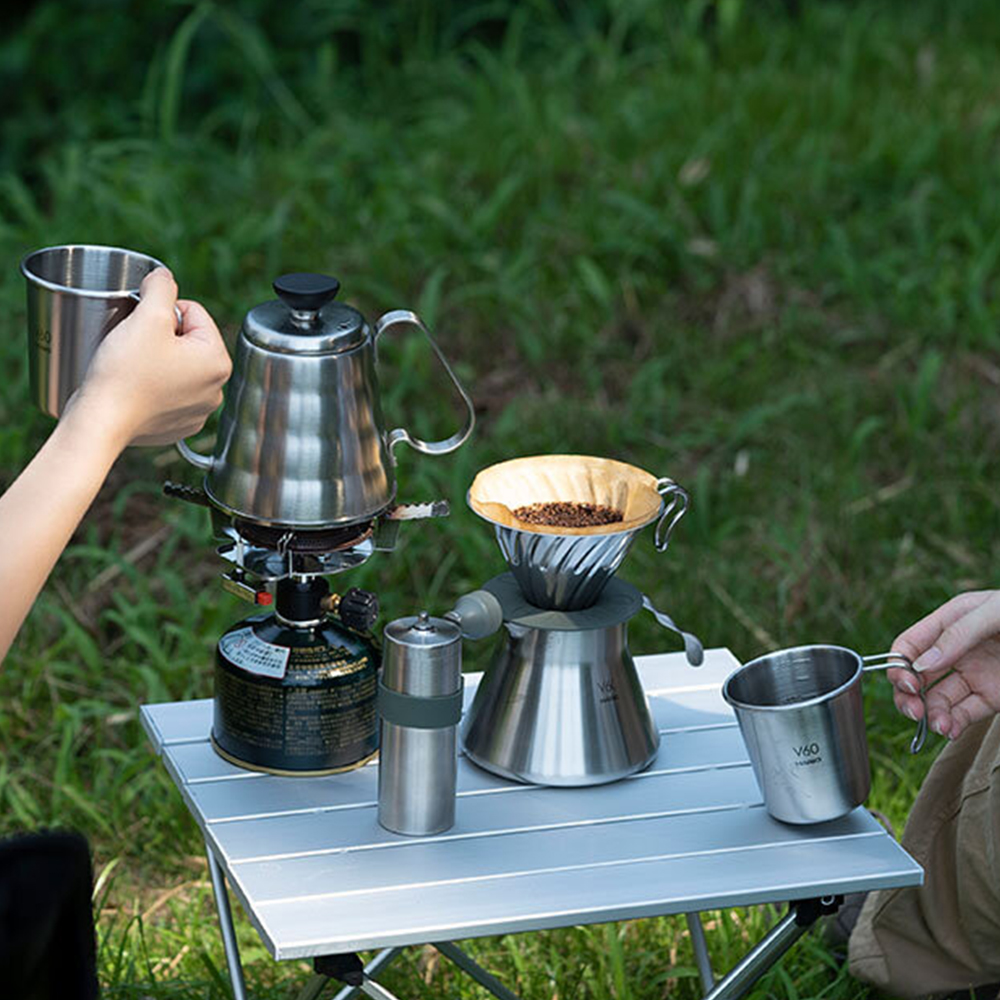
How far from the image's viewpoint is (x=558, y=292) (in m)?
4.49

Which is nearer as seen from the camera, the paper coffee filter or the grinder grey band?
the grinder grey band

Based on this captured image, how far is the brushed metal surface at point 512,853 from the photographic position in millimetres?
1934

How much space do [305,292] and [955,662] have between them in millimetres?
896

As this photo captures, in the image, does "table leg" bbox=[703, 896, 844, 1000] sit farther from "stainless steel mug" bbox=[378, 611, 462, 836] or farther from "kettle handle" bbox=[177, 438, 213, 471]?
"kettle handle" bbox=[177, 438, 213, 471]

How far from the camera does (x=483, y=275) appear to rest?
4.55 meters

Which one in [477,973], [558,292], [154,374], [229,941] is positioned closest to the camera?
[154,374]

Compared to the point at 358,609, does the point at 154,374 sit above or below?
above

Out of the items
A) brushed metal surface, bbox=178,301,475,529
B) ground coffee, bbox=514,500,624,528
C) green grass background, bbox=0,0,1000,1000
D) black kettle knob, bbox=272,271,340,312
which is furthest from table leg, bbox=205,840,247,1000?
black kettle knob, bbox=272,271,340,312

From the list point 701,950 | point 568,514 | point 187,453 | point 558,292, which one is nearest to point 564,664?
point 568,514

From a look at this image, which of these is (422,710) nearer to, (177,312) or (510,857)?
(510,857)

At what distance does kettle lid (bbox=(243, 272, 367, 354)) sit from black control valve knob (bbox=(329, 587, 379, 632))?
294mm

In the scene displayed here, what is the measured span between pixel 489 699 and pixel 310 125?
3.37 m

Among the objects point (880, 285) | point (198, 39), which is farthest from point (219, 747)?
point (198, 39)

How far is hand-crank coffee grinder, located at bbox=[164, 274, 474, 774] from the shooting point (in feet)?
6.88
